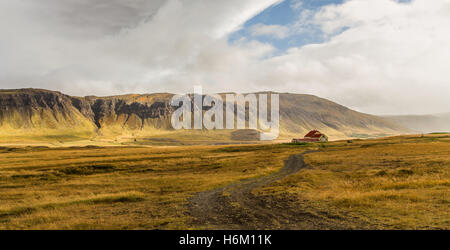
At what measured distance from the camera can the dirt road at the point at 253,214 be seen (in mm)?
15062

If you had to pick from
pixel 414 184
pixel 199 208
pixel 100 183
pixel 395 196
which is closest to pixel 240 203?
pixel 199 208

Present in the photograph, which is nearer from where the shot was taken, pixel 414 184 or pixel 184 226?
pixel 184 226

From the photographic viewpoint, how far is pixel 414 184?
955 inches

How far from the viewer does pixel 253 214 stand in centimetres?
1777

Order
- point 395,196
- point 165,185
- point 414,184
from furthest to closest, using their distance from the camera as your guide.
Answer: point 165,185, point 414,184, point 395,196

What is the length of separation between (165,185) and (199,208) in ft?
48.4

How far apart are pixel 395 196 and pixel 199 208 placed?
49.2 feet

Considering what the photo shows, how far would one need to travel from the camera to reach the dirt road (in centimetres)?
1506
